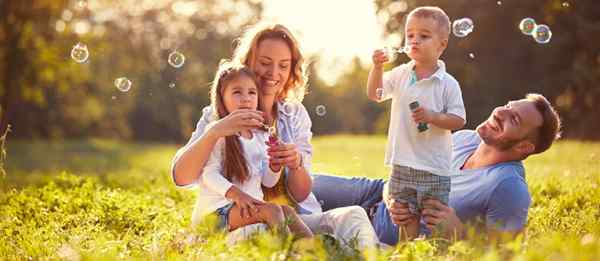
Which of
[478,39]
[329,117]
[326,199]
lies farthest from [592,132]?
[329,117]

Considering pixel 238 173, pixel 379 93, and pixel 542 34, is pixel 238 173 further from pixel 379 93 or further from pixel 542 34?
pixel 542 34

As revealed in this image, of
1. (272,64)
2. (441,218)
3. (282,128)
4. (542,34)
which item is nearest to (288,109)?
(282,128)

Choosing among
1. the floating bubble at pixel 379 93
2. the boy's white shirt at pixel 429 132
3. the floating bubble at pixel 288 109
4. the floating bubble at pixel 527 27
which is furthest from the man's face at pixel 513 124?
the floating bubble at pixel 527 27

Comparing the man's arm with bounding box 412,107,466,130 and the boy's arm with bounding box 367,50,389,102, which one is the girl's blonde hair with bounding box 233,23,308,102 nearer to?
the boy's arm with bounding box 367,50,389,102

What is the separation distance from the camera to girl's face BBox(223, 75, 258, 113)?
385 cm

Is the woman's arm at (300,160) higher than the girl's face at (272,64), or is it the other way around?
the girl's face at (272,64)

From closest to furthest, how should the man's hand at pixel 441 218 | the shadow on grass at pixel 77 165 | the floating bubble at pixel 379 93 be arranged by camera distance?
1. the man's hand at pixel 441 218
2. the floating bubble at pixel 379 93
3. the shadow on grass at pixel 77 165

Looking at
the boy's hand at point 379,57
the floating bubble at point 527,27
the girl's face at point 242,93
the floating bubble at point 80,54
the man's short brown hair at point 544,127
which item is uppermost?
the floating bubble at point 527,27

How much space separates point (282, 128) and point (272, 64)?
36 cm

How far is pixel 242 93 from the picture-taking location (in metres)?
3.86

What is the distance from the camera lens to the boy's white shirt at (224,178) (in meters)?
3.73

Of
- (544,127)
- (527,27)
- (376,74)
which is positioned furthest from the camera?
(527,27)

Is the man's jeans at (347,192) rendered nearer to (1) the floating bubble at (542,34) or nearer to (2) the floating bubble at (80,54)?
(1) the floating bubble at (542,34)

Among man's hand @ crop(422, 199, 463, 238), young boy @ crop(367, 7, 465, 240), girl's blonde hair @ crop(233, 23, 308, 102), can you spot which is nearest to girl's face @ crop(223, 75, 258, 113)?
girl's blonde hair @ crop(233, 23, 308, 102)
